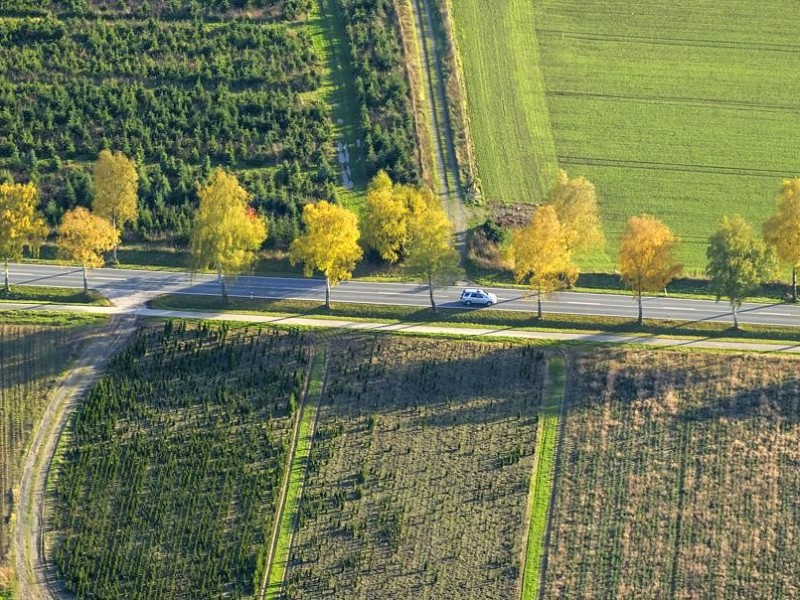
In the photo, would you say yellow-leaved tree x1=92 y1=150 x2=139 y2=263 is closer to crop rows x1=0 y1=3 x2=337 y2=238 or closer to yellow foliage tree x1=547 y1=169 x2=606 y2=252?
crop rows x1=0 y1=3 x2=337 y2=238

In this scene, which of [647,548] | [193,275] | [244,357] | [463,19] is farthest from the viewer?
[463,19]

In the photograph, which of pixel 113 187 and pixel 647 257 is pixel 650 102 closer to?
pixel 647 257

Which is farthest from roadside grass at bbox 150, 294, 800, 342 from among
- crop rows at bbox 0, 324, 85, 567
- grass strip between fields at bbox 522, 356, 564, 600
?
crop rows at bbox 0, 324, 85, 567

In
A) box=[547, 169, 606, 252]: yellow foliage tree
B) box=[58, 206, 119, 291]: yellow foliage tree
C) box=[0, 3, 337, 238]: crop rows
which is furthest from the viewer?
box=[0, 3, 337, 238]: crop rows

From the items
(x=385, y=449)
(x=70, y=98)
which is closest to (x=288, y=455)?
(x=385, y=449)

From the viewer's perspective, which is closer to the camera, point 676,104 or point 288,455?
point 288,455

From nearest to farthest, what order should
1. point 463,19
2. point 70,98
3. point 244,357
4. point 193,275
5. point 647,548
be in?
point 647,548 → point 244,357 → point 193,275 → point 70,98 → point 463,19

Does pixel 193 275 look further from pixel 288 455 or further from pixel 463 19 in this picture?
pixel 463 19
